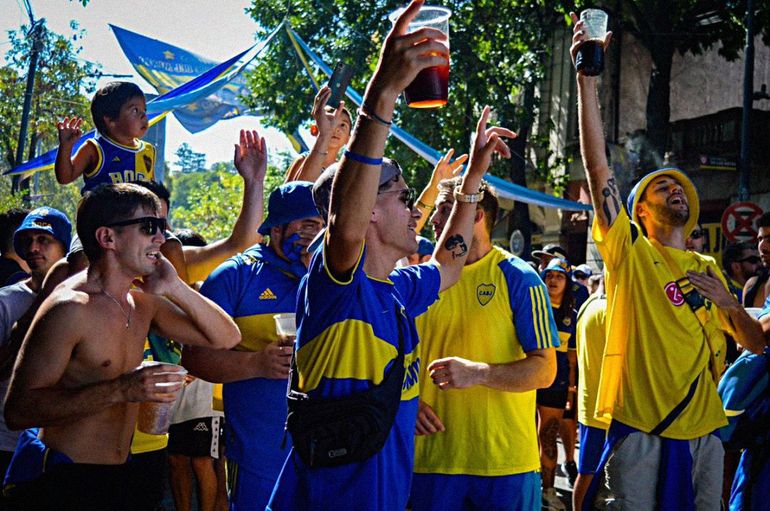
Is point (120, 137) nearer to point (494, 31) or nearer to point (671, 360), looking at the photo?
point (671, 360)

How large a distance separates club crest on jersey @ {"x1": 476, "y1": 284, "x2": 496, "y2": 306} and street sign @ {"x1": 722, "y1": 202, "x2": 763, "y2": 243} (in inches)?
463

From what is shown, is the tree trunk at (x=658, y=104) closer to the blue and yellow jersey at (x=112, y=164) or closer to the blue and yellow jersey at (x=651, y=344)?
the blue and yellow jersey at (x=651, y=344)

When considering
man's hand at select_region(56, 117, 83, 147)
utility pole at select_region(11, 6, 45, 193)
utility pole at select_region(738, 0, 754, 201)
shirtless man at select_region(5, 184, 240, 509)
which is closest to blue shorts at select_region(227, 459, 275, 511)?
shirtless man at select_region(5, 184, 240, 509)

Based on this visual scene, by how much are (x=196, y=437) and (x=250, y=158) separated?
2.72m

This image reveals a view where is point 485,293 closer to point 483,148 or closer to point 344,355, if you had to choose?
point 483,148

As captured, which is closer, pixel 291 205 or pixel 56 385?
pixel 56 385

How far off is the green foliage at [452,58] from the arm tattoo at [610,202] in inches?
681

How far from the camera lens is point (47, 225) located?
5.44m

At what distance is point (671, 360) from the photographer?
479 cm

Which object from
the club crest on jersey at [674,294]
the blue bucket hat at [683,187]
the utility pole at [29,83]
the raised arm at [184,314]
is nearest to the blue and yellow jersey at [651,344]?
the club crest on jersey at [674,294]

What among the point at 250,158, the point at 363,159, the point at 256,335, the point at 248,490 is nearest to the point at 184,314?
the point at 256,335

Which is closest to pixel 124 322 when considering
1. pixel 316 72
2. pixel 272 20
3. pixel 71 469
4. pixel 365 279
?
pixel 71 469

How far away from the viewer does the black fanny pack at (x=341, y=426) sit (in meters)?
2.83

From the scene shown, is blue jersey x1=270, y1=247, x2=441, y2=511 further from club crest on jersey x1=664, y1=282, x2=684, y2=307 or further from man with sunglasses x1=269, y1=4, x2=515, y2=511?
club crest on jersey x1=664, y1=282, x2=684, y2=307
